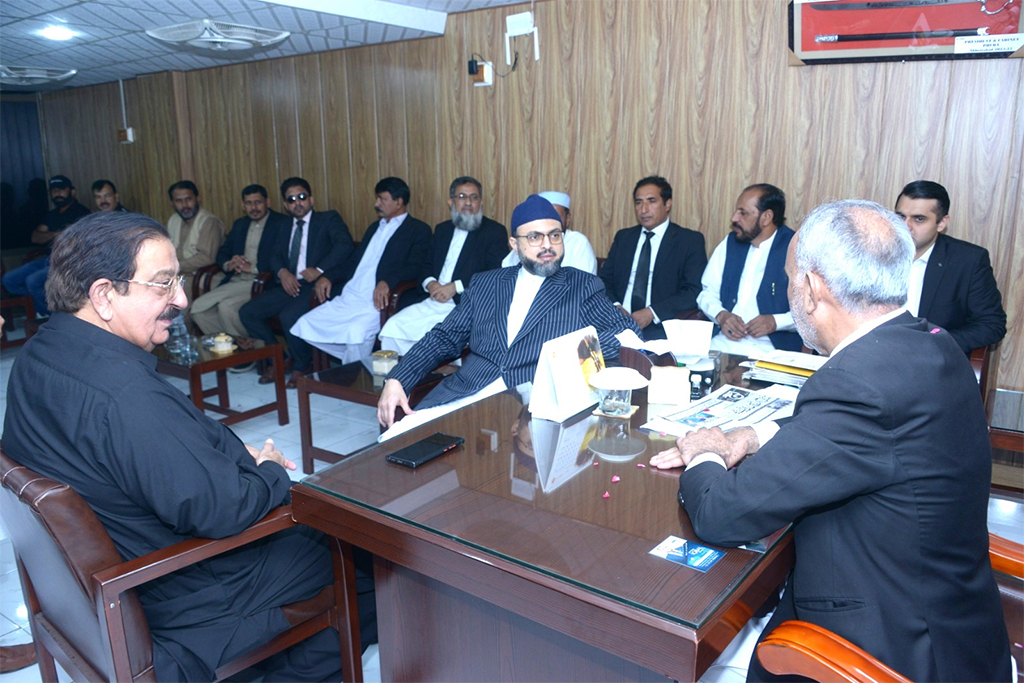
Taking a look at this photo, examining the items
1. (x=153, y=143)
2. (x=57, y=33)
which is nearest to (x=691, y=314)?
(x=57, y=33)

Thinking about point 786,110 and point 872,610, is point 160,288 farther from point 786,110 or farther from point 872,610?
point 786,110

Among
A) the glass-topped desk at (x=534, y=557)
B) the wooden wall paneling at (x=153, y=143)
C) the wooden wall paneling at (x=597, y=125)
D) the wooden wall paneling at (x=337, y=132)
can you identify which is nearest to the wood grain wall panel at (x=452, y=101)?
the wooden wall paneling at (x=597, y=125)

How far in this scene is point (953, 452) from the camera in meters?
1.25

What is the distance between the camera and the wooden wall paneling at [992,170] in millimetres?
3521

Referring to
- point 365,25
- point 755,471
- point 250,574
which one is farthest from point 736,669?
point 365,25

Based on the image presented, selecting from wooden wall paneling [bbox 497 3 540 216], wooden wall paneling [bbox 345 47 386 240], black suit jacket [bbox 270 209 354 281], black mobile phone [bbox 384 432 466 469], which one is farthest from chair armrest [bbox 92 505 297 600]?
wooden wall paneling [bbox 345 47 386 240]

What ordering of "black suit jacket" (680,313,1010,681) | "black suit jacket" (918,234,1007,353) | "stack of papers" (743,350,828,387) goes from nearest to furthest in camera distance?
"black suit jacket" (680,313,1010,681) → "stack of papers" (743,350,828,387) → "black suit jacket" (918,234,1007,353)

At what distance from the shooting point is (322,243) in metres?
5.68

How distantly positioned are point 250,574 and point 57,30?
5124 mm

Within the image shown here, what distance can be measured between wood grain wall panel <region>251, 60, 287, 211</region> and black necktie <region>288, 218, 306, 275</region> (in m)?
1.13

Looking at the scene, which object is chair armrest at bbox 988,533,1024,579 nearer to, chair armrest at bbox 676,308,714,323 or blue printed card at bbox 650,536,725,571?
blue printed card at bbox 650,536,725,571

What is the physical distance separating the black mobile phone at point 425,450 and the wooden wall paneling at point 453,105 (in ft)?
12.3

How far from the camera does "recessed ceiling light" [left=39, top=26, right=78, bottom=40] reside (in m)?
5.12

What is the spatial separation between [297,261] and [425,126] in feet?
4.78
